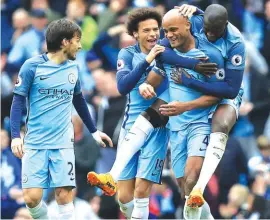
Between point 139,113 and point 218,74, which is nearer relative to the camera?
point 218,74

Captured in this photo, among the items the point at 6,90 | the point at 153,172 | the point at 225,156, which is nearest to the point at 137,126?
the point at 153,172

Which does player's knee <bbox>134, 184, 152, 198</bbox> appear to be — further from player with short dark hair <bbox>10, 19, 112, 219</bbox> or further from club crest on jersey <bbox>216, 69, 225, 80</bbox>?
club crest on jersey <bbox>216, 69, 225, 80</bbox>

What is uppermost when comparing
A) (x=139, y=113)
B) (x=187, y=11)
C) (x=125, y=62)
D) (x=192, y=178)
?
(x=187, y=11)

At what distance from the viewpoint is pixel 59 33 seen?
13.8 m

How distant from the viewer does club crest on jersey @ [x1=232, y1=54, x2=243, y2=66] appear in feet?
44.5

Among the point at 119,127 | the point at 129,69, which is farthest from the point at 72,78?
the point at 119,127

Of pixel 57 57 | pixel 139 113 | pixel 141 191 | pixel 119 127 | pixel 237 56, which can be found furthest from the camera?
pixel 119 127

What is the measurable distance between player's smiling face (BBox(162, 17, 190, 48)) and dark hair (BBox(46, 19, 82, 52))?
0.97 m

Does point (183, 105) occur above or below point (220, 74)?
below

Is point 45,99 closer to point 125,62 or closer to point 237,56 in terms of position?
point 125,62

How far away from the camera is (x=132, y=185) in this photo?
48.5 feet

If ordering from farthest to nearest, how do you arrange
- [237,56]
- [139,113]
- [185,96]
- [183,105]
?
1. [139,113]
2. [185,96]
3. [183,105]
4. [237,56]

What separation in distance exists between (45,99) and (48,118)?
0.20 metres

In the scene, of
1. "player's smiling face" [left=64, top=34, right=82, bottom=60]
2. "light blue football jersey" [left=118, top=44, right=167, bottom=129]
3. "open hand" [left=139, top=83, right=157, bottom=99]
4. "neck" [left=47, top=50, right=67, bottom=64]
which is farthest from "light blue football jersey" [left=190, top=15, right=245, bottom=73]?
"neck" [left=47, top=50, right=67, bottom=64]
